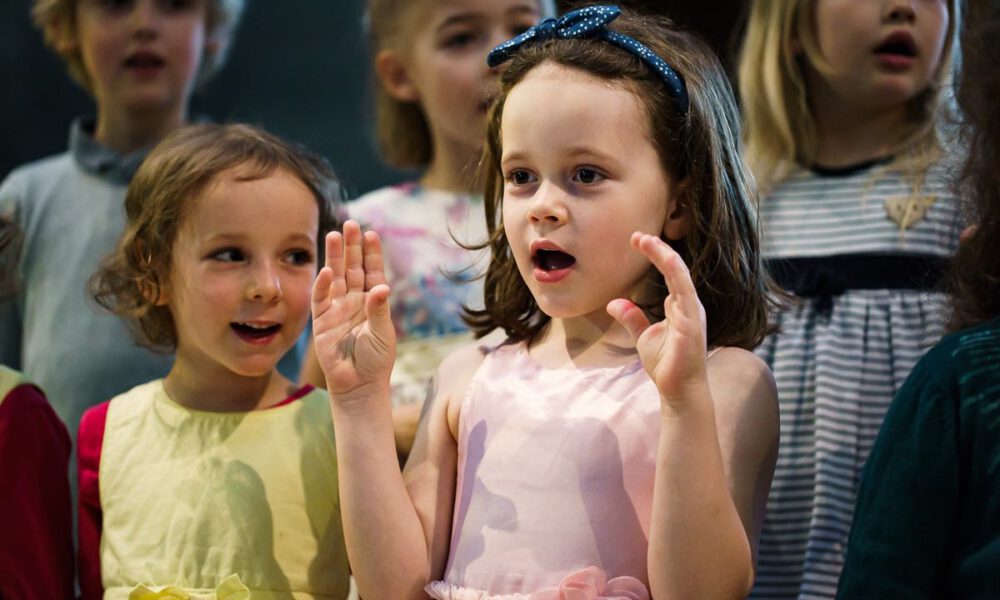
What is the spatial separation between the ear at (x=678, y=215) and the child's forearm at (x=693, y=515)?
0.33m

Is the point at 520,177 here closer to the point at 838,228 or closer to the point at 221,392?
the point at 221,392

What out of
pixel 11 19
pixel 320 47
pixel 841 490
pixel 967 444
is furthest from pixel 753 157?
pixel 11 19

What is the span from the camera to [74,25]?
3.18 m

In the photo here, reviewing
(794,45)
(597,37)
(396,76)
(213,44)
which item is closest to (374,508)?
(597,37)

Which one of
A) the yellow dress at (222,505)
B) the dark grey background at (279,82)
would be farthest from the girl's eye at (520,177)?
the dark grey background at (279,82)

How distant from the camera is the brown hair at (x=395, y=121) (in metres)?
3.08

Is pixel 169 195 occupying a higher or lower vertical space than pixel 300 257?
higher

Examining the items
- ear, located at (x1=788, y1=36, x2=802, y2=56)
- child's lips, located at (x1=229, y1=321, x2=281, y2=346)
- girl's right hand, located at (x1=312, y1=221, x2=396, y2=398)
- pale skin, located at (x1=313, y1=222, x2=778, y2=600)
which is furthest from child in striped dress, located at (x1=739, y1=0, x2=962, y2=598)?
child's lips, located at (x1=229, y1=321, x2=281, y2=346)

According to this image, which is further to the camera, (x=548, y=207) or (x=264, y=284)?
(x=264, y=284)

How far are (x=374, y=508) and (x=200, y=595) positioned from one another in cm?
32

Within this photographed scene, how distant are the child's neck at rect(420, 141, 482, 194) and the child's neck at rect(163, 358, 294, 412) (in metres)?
0.89

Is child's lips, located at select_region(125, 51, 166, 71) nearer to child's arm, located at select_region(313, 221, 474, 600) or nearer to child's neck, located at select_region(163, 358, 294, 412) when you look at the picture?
child's neck, located at select_region(163, 358, 294, 412)

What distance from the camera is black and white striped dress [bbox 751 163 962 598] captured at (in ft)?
7.52

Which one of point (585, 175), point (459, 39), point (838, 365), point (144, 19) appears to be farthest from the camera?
point (144, 19)
